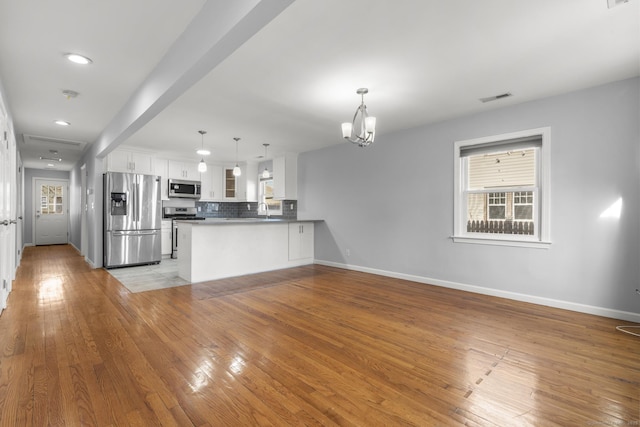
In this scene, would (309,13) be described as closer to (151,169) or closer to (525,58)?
(525,58)

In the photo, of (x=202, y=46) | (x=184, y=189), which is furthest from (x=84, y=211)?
(x=202, y=46)

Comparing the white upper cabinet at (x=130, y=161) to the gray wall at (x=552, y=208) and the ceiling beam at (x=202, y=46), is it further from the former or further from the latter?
the gray wall at (x=552, y=208)

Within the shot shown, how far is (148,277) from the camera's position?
508 cm

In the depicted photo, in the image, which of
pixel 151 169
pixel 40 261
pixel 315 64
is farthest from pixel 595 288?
pixel 40 261

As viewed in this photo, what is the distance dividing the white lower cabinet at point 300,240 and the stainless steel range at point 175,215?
305 cm

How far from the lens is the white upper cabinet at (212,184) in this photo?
7.98 metres

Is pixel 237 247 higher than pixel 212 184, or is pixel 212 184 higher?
pixel 212 184

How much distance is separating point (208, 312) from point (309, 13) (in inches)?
116

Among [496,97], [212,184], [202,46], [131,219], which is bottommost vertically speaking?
[131,219]

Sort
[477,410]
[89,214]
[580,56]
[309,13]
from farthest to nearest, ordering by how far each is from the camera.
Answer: [89,214] < [580,56] < [309,13] < [477,410]

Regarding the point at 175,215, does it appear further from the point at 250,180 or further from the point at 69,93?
the point at 69,93

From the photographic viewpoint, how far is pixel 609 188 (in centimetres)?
319

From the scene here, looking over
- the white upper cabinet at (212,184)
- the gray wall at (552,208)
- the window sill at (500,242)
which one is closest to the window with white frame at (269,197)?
the white upper cabinet at (212,184)

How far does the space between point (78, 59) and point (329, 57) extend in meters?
2.22
